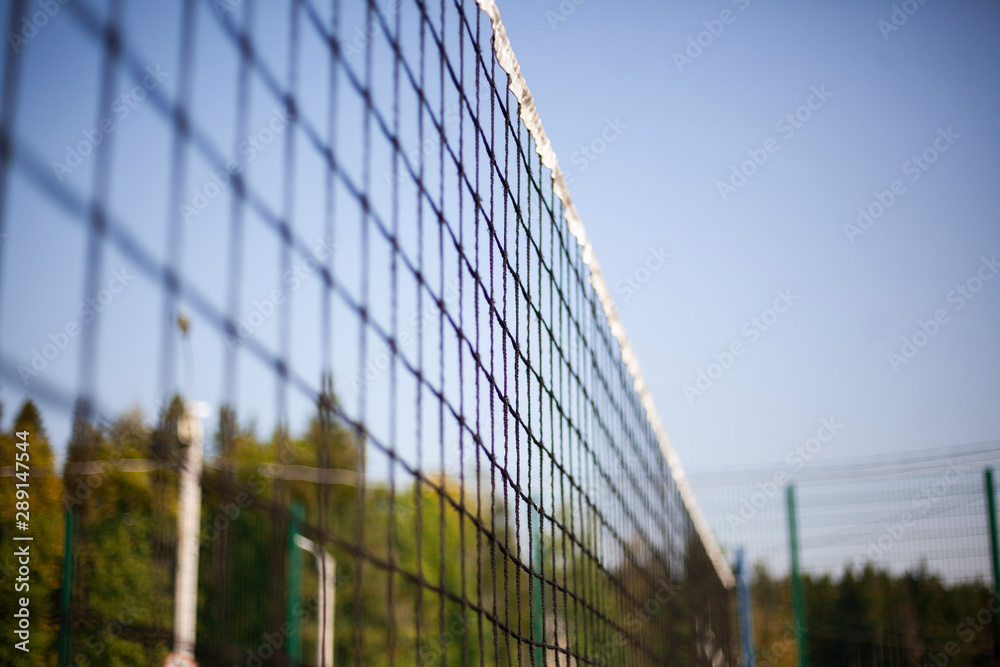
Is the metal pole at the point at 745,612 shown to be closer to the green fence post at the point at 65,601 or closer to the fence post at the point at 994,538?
the fence post at the point at 994,538

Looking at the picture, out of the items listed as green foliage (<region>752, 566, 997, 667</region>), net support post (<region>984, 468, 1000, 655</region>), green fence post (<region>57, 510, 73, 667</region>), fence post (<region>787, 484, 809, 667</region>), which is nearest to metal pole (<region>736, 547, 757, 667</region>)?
green foliage (<region>752, 566, 997, 667</region>)

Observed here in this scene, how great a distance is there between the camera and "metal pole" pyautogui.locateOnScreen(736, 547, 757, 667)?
11133 mm

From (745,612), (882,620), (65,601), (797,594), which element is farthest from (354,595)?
(882,620)

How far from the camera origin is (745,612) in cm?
1132

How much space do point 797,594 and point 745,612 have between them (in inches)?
32.6

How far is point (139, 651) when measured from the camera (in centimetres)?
1127

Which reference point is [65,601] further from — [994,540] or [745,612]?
[994,540]

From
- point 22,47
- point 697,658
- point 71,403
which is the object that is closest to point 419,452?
point 71,403

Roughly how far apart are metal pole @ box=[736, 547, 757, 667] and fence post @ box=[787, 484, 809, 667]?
0.64 m

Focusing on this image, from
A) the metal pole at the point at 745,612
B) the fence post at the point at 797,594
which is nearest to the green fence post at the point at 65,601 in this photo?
the metal pole at the point at 745,612

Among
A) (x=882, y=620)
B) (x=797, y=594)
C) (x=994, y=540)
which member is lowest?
(x=882, y=620)

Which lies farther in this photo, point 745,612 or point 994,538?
point 745,612

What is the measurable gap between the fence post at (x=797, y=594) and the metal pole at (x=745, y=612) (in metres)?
0.64

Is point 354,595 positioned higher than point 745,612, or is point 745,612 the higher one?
point 354,595
